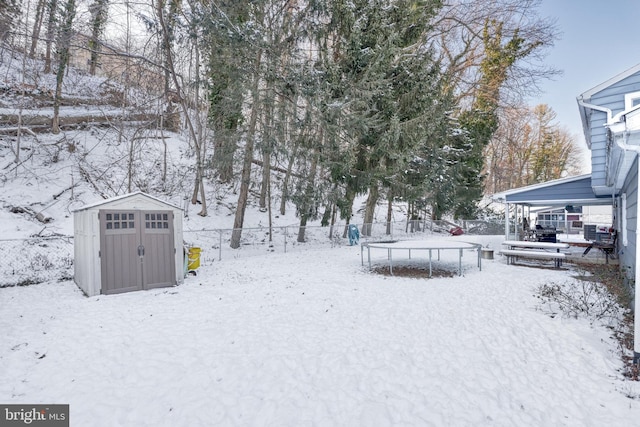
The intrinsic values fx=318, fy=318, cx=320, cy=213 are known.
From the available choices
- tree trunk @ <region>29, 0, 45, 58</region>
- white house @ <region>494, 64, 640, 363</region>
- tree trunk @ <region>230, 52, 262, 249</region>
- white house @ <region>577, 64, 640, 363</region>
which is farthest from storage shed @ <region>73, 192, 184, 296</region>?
tree trunk @ <region>29, 0, 45, 58</region>

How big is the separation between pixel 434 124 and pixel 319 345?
13.8m

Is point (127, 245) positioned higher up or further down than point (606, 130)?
further down

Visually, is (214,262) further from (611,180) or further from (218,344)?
(611,180)

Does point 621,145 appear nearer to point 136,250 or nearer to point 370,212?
point 136,250

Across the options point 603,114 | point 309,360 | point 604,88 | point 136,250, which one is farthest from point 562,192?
point 136,250

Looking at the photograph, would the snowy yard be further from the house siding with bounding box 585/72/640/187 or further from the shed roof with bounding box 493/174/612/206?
the shed roof with bounding box 493/174/612/206

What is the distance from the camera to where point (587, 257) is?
12.1 metres

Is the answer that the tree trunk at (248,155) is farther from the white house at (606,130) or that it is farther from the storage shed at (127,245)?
the white house at (606,130)

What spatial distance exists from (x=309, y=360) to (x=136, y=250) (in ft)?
16.7

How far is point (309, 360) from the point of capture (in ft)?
12.6

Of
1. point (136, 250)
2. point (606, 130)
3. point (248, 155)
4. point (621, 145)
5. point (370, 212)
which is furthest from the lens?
point (370, 212)

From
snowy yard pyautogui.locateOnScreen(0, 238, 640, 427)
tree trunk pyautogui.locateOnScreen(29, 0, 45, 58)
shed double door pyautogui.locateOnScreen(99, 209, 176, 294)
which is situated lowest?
snowy yard pyautogui.locateOnScreen(0, 238, 640, 427)

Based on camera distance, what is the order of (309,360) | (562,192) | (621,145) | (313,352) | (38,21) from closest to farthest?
(621,145) < (309,360) < (313,352) < (562,192) < (38,21)

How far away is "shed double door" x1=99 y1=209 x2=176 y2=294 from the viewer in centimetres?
661
